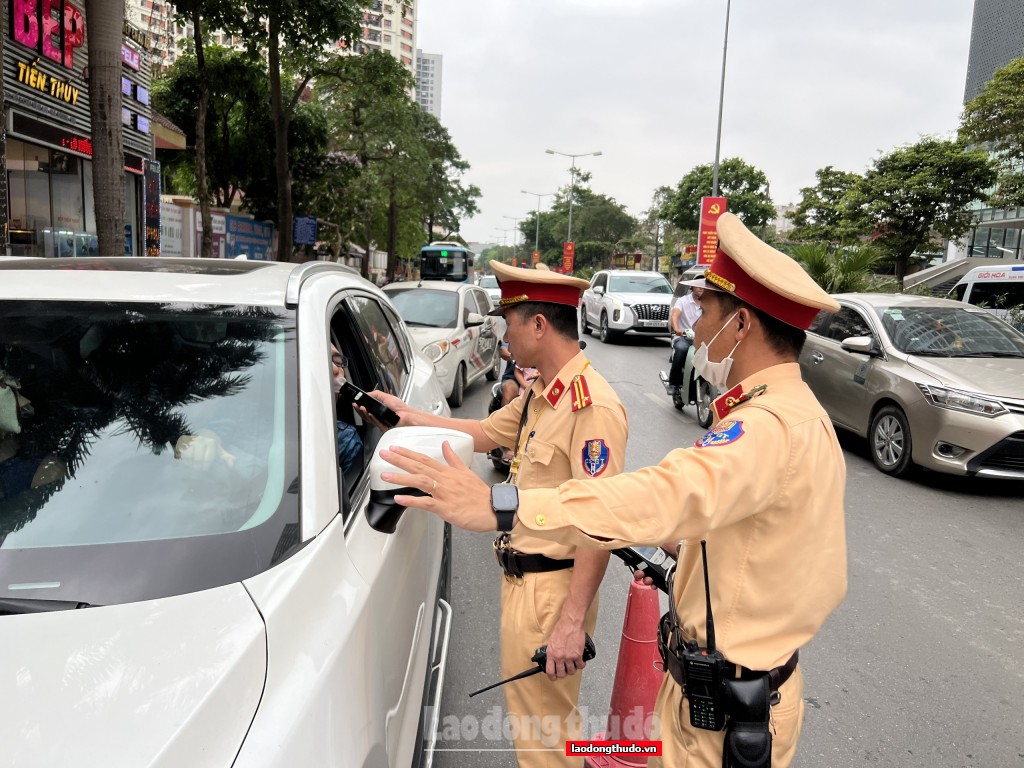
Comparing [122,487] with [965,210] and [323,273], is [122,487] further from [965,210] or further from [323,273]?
[965,210]

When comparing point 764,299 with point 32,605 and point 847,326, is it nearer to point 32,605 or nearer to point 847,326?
point 32,605

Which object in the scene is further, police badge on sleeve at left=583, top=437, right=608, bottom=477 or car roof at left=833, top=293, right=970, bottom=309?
car roof at left=833, top=293, right=970, bottom=309

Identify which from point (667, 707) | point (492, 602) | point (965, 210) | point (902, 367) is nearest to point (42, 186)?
point (492, 602)

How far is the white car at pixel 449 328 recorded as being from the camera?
8609 mm

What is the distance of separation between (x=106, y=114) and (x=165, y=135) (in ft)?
41.5

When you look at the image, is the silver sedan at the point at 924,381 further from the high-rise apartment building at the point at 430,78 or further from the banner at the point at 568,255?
the high-rise apartment building at the point at 430,78

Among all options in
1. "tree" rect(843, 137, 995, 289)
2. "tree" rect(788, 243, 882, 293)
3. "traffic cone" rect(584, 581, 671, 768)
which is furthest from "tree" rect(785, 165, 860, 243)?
"traffic cone" rect(584, 581, 671, 768)

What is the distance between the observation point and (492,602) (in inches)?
162

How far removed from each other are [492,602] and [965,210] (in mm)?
22377

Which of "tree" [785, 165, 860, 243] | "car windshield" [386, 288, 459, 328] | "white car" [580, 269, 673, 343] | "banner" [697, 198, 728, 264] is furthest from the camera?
"tree" [785, 165, 860, 243]

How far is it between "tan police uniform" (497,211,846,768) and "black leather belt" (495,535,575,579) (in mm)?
488

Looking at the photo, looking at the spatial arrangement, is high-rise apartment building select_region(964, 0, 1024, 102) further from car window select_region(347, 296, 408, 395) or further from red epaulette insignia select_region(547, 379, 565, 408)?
red epaulette insignia select_region(547, 379, 565, 408)

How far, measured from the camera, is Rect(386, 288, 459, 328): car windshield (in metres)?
9.31

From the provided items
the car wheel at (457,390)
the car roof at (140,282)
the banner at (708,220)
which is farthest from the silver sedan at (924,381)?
the banner at (708,220)
